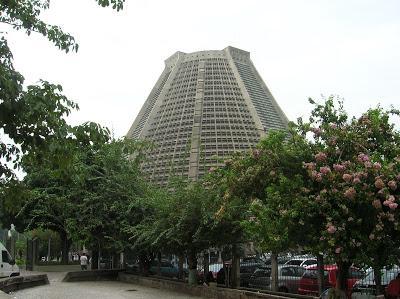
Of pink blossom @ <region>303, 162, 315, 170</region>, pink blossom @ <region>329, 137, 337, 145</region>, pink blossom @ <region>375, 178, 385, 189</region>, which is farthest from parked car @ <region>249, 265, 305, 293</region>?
pink blossom @ <region>375, 178, 385, 189</region>

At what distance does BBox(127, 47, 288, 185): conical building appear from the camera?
100294mm

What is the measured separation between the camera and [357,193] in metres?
9.75

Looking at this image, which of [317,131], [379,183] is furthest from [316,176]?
[317,131]

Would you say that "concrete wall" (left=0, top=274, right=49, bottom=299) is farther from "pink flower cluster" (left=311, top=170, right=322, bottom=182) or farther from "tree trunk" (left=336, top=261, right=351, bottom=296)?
"pink flower cluster" (left=311, top=170, right=322, bottom=182)

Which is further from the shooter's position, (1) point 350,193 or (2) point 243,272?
(2) point 243,272

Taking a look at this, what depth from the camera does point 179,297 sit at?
1983 centimetres

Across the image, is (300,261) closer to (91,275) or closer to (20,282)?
(91,275)

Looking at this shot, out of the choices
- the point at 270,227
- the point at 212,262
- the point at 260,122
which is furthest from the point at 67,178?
the point at 260,122

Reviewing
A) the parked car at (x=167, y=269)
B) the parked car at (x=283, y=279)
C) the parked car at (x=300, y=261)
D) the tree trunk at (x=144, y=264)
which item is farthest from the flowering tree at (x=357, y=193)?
the parked car at (x=167, y=269)

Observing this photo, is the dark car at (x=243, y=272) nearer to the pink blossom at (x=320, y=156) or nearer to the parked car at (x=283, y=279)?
the parked car at (x=283, y=279)

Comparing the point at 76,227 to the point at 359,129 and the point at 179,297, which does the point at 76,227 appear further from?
the point at 359,129

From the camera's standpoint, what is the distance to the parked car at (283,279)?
779 inches

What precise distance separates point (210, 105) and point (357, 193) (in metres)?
102

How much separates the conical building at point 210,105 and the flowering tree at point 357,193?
243 ft
